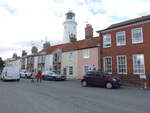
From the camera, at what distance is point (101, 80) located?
16266 millimetres

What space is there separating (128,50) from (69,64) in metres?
13.0

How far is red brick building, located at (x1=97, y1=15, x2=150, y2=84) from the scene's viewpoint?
60.3 feet

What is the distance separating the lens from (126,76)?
19.7 metres

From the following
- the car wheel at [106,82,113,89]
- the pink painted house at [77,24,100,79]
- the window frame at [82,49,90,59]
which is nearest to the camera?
the car wheel at [106,82,113,89]

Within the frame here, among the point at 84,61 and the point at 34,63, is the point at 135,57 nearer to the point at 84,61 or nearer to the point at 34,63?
the point at 84,61

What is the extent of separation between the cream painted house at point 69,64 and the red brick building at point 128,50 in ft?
22.7

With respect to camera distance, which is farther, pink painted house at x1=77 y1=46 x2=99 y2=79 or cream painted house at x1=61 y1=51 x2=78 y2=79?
cream painted house at x1=61 y1=51 x2=78 y2=79

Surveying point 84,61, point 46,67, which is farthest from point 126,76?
point 46,67

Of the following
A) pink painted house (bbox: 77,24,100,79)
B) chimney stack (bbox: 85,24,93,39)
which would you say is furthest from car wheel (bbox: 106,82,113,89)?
chimney stack (bbox: 85,24,93,39)

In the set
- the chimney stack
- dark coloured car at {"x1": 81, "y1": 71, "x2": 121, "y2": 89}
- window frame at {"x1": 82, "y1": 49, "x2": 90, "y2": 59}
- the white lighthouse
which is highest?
the white lighthouse

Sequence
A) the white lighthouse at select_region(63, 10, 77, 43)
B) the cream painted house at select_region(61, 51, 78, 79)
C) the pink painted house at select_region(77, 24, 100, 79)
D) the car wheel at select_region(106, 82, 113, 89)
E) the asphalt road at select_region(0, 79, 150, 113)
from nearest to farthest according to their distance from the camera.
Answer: the asphalt road at select_region(0, 79, 150, 113)
the car wheel at select_region(106, 82, 113, 89)
the pink painted house at select_region(77, 24, 100, 79)
the cream painted house at select_region(61, 51, 78, 79)
the white lighthouse at select_region(63, 10, 77, 43)

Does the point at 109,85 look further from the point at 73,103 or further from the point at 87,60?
the point at 87,60

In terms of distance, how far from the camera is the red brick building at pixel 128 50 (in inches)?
723

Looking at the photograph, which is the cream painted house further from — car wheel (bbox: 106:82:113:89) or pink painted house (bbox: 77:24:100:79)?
car wheel (bbox: 106:82:113:89)
